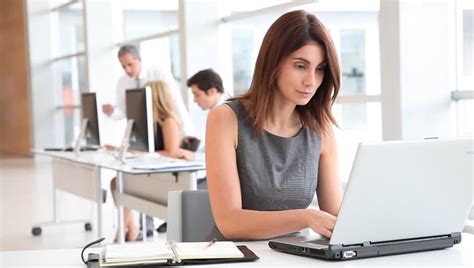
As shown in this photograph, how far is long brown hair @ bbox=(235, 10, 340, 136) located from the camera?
228cm

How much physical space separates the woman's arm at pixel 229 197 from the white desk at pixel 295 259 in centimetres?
8

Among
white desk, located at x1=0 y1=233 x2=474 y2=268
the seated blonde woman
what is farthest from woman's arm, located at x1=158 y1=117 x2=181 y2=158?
white desk, located at x1=0 y1=233 x2=474 y2=268

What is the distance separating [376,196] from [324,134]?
2.28 ft

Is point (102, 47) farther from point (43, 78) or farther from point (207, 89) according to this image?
point (207, 89)

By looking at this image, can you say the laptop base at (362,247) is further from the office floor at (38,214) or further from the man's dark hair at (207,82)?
the office floor at (38,214)

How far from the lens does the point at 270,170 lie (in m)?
2.44

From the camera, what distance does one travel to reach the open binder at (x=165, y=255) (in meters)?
1.85

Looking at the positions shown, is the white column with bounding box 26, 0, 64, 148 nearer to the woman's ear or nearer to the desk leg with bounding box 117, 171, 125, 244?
the desk leg with bounding box 117, 171, 125, 244

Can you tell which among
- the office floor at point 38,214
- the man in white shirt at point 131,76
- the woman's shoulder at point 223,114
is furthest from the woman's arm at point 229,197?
the man in white shirt at point 131,76

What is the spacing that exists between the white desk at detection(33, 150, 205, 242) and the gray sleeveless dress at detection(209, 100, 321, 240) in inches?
81.4

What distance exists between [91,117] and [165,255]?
4424 mm

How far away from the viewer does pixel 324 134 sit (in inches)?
100.0

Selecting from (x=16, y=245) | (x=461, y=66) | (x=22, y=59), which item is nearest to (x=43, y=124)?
(x=22, y=59)

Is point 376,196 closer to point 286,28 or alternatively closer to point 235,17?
point 286,28
